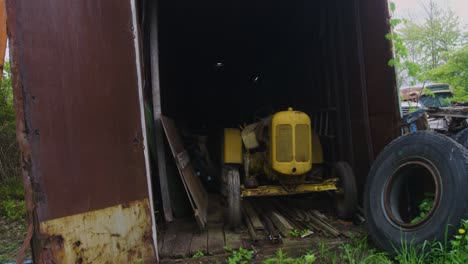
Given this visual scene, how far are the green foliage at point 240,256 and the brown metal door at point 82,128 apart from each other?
716mm

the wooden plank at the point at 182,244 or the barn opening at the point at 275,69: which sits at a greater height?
the barn opening at the point at 275,69

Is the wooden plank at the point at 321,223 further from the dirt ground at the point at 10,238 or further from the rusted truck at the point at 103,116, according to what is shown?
the dirt ground at the point at 10,238

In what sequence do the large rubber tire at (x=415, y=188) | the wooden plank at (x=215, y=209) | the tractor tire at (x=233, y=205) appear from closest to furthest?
the large rubber tire at (x=415, y=188), the tractor tire at (x=233, y=205), the wooden plank at (x=215, y=209)

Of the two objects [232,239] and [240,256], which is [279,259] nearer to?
[240,256]

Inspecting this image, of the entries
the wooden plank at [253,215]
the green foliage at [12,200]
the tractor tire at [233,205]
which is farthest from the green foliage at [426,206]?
the green foliage at [12,200]

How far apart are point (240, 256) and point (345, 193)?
1706mm

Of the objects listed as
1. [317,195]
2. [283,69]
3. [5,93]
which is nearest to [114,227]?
[317,195]

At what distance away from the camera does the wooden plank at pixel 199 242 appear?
2.98 metres

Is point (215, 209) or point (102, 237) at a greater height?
point (102, 237)

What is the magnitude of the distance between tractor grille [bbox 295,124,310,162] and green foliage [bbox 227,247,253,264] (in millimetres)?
1377

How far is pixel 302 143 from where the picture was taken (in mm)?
3814

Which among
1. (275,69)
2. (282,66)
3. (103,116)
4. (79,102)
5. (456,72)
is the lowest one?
(103,116)

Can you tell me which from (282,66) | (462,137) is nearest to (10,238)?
(462,137)

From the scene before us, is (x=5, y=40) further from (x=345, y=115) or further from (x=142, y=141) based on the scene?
(x=345, y=115)
